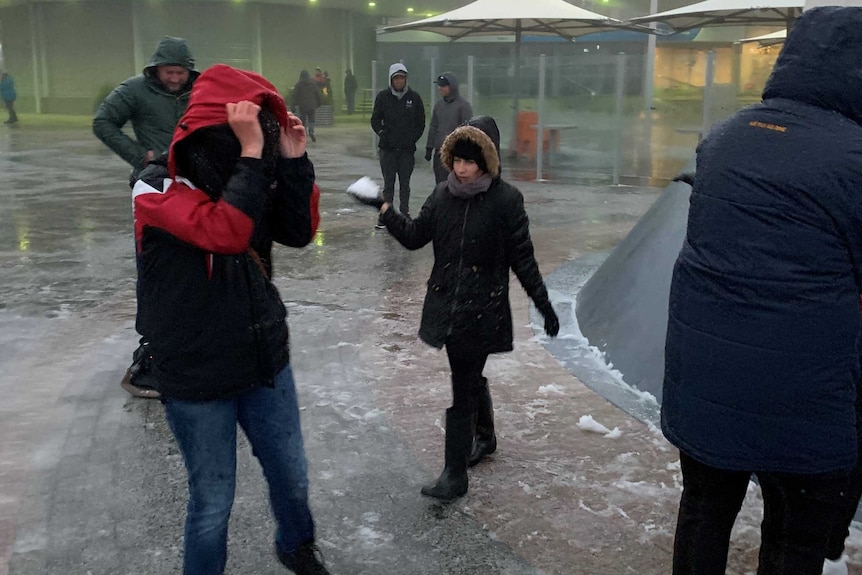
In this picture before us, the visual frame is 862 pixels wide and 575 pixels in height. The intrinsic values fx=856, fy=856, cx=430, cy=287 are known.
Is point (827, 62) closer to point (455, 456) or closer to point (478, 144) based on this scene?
point (478, 144)

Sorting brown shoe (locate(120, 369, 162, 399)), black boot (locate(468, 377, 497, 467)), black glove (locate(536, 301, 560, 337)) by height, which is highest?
black glove (locate(536, 301, 560, 337))

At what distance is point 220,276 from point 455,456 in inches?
62.9

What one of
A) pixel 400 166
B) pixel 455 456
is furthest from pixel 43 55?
pixel 455 456

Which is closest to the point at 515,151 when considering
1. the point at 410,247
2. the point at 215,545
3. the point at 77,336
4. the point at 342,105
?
the point at 77,336

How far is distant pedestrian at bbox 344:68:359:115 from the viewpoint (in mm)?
33125

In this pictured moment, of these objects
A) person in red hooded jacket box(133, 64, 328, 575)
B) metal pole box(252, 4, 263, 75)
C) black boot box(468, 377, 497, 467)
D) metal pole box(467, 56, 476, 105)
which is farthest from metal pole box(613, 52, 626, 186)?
metal pole box(252, 4, 263, 75)

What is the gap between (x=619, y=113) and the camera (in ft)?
46.2

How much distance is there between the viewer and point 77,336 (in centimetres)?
603

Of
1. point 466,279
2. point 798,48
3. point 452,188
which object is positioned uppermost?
point 798,48

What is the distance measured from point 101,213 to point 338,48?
2717 cm

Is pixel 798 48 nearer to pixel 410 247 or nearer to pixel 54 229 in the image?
pixel 410 247

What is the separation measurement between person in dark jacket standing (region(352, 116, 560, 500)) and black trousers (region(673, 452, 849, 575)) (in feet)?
4.17

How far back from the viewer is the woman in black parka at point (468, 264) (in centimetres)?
352

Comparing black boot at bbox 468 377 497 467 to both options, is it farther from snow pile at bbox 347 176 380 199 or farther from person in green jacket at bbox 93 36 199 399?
person in green jacket at bbox 93 36 199 399
